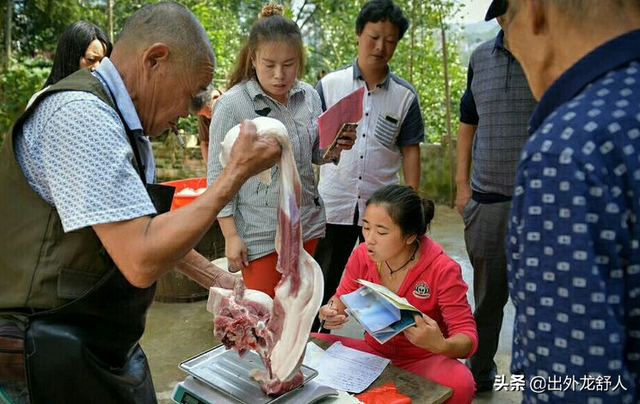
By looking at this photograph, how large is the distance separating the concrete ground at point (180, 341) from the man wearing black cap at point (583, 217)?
211cm

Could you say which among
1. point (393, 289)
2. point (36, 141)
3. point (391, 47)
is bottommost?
point (393, 289)

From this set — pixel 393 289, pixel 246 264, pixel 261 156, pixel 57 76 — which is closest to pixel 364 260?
pixel 393 289

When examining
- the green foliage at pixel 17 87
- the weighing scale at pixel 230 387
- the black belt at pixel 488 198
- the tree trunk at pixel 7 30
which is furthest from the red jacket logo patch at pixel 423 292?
the tree trunk at pixel 7 30

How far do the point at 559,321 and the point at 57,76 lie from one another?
2696mm

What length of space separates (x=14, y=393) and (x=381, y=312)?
1.11 m

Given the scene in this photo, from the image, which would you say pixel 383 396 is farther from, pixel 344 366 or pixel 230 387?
pixel 230 387

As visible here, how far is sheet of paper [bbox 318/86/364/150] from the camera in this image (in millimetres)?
2408

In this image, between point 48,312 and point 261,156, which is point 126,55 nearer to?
point 261,156

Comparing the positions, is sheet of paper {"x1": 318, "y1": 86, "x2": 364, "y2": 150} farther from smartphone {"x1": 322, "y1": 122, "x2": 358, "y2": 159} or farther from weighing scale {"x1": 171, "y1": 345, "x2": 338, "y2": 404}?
weighing scale {"x1": 171, "y1": 345, "x2": 338, "y2": 404}

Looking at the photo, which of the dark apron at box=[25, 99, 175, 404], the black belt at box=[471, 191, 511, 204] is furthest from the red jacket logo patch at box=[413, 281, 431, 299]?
the dark apron at box=[25, 99, 175, 404]

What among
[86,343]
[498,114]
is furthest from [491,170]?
[86,343]

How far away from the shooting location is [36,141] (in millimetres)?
1299

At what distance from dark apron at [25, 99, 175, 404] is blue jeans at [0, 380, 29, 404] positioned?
0.14 metres

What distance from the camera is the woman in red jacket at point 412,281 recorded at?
2027 mm
